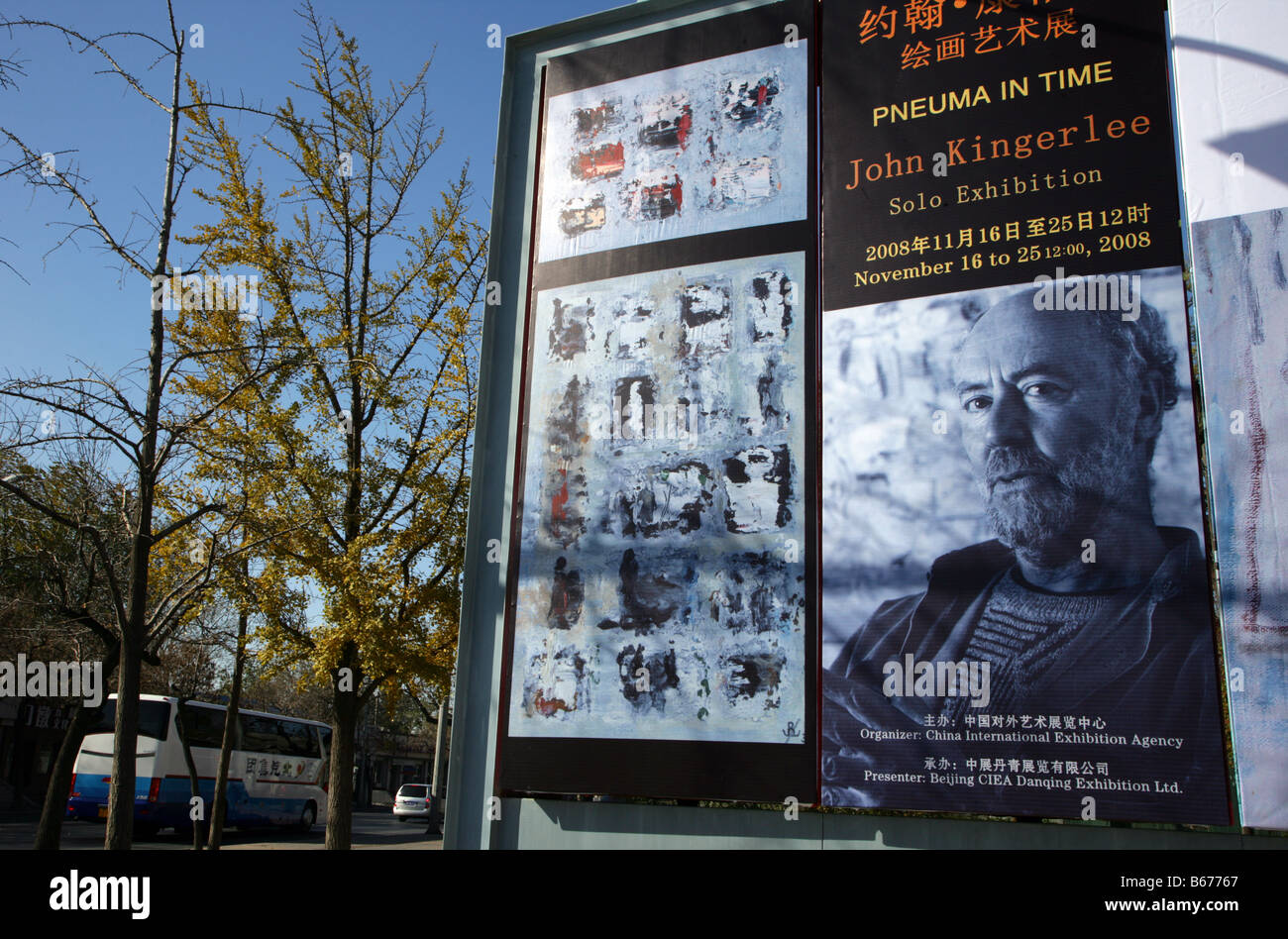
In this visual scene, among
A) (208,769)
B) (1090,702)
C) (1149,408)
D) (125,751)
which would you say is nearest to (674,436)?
(1149,408)

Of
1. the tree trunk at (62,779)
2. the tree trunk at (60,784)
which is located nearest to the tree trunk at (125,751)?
the tree trunk at (62,779)

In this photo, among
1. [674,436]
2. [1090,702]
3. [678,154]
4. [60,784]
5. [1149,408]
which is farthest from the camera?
[60,784]

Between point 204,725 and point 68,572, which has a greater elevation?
point 68,572

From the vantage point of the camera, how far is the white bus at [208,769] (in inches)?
897

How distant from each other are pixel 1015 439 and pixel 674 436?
8.39 feet

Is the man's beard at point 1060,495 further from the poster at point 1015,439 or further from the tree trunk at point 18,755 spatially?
the tree trunk at point 18,755

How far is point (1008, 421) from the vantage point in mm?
6668

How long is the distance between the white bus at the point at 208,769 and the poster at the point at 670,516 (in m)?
14.8

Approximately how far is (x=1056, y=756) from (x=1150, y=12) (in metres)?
5.23

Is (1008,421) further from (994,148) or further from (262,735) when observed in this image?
(262,735)

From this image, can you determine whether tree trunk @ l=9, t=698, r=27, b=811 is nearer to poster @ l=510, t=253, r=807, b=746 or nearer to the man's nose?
poster @ l=510, t=253, r=807, b=746

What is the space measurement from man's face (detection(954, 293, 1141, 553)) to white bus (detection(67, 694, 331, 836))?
17.8m

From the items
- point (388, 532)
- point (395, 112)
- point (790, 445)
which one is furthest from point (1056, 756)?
point (395, 112)
